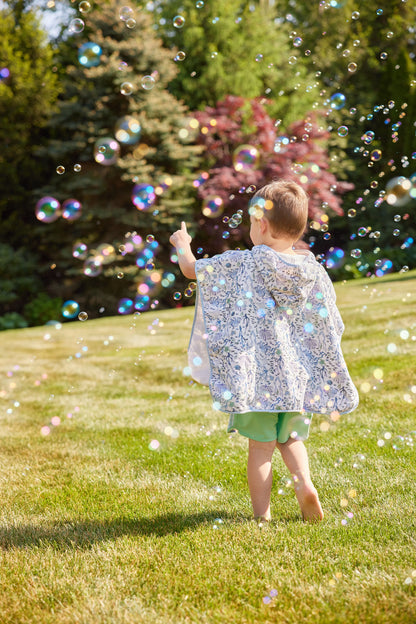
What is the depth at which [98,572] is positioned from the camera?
232 centimetres

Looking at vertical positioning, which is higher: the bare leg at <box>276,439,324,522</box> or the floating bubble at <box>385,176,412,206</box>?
the floating bubble at <box>385,176,412,206</box>

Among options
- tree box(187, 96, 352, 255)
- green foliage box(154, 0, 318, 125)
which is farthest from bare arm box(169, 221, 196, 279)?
green foliage box(154, 0, 318, 125)

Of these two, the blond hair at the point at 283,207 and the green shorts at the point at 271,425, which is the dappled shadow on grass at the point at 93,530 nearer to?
the green shorts at the point at 271,425

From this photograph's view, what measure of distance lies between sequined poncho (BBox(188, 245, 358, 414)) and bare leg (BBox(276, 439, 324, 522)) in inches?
7.4

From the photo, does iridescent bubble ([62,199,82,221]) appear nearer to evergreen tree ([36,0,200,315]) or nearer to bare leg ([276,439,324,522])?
evergreen tree ([36,0,200,315])

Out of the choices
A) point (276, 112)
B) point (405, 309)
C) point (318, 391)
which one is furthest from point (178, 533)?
point (276, 112)

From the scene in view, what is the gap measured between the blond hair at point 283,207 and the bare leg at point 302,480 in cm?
92

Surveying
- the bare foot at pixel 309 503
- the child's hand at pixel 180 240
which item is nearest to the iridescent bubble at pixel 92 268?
the child's hand at pixel 180 240

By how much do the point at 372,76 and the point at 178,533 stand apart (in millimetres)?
22708

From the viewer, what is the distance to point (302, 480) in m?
2.60

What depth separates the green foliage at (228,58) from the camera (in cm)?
1723

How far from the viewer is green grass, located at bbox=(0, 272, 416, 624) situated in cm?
206

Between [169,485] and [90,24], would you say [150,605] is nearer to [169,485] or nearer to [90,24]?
[169,485]

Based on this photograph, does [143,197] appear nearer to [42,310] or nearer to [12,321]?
[42,310]
